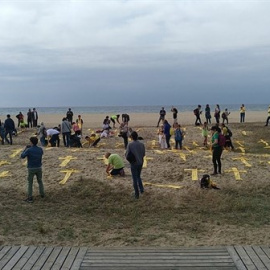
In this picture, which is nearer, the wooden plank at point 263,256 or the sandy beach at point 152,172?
the wooden plank at point 263,256

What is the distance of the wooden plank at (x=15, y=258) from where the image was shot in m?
6.81

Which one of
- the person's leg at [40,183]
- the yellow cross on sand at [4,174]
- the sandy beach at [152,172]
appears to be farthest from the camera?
the yellow cross on sand at [4,174]

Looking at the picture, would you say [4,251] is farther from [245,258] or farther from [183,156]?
[183,156]

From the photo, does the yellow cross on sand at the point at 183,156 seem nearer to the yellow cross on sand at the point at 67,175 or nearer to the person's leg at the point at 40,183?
the yellow cross on sand at the point at 67,175

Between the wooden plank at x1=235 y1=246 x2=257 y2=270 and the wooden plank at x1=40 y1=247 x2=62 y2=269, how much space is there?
3244 millimetres

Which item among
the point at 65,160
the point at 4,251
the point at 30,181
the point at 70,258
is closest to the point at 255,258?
the point at 70,258

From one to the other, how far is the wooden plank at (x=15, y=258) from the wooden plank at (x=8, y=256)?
54 millimetres

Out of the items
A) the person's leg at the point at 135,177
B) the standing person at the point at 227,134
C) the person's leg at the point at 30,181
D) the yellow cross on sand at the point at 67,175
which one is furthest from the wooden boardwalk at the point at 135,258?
the standing person at the point at 227,134

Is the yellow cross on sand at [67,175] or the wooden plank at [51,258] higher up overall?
the yellow cross on sand at [67,175]

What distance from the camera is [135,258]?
23.8ft

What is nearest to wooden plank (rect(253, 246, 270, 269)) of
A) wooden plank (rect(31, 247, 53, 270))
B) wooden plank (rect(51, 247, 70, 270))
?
wooden plank (rect(51, 247, 70, 270))

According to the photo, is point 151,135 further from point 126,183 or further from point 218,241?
point 218,241

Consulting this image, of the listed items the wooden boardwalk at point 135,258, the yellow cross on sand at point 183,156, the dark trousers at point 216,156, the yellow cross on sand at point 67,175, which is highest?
the dark trousers at point 216,156

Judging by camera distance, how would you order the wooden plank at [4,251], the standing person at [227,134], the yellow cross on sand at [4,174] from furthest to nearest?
the standing person at [227,134]
the yellow cross on sand at [4,174]
the wooden plank at [4,251]
